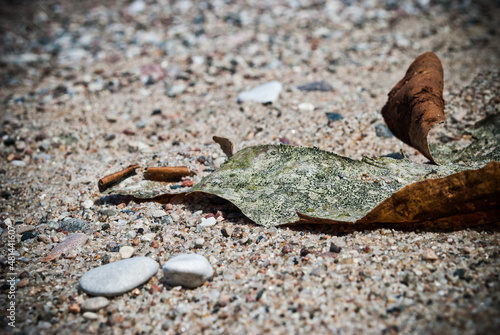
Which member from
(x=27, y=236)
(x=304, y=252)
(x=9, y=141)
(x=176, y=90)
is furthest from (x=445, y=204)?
(x=9, y=141)

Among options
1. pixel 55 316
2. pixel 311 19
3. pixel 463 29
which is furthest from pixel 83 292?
pixel 463 29

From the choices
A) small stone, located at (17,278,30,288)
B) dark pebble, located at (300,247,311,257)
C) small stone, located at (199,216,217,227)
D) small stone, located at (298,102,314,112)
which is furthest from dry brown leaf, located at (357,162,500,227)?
small stone, located at (298,102,314,112)

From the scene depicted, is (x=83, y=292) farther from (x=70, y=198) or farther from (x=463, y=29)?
(x=463, y=29)

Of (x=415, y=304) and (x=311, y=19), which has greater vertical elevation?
(x=311, y=19)

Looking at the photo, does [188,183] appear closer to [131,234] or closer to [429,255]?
[131,234]

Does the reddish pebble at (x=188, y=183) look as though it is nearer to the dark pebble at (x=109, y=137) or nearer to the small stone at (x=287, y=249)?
the small stone at (x=287, y=249)

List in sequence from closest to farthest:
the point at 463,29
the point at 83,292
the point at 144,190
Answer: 1. the point at 83,292
2. the point at 144,190
3. the point at 463,29

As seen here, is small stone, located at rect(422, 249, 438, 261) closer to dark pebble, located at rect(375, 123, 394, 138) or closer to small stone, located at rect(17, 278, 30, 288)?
dark pebble, located at rect(375, 123, 394, 138)

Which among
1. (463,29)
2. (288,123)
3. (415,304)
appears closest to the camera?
(415,304)
